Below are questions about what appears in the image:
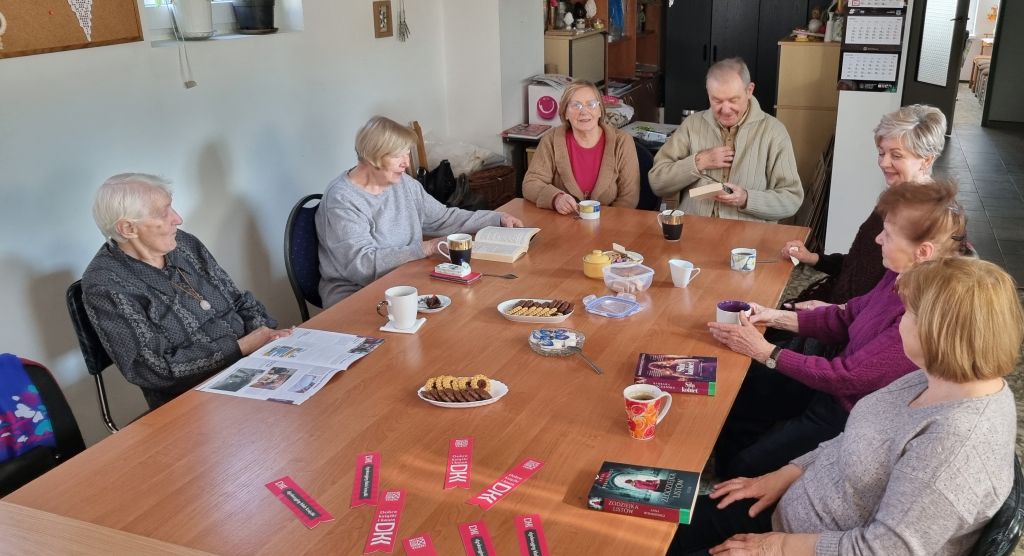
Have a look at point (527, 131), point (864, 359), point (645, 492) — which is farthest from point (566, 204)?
point (645, 492)

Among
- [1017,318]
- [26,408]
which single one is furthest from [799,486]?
[26,408]

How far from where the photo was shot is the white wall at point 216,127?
276 cm

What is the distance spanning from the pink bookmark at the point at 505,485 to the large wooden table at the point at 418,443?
0.06 ft

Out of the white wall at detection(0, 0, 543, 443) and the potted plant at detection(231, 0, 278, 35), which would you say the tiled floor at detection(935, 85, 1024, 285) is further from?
the potted plant at detection(231, 0, 278, 35)

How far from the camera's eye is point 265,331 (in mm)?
2566

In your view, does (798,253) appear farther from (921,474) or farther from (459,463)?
(459,463)

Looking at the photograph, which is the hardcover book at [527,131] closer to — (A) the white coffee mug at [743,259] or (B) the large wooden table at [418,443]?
(A) the white coffee mug at [743,259]

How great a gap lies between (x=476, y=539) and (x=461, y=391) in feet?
1.68

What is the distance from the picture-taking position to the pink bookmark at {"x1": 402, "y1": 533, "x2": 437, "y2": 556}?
1.46m

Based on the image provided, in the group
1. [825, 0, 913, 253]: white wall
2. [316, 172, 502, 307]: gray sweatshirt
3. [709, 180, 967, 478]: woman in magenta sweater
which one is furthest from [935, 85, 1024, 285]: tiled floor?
[316, 172, 502, 307]: gray sweatshirt

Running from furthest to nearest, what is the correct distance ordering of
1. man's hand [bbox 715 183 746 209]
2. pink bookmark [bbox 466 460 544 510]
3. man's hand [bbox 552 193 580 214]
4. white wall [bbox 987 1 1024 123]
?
white wall [bbox 987 1 1024 123] → man's hand [bbox 552 193 580 214] → man's hand [bbox 715 183 746 209] → pink bookmark [bbox 466 460 544 510]

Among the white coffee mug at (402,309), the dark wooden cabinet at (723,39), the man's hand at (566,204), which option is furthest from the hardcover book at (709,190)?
the dark wooden cabinet at (723,39)

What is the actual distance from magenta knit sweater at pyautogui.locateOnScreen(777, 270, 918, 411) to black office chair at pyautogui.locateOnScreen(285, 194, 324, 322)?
162cm

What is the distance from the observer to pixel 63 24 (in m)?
2.79
